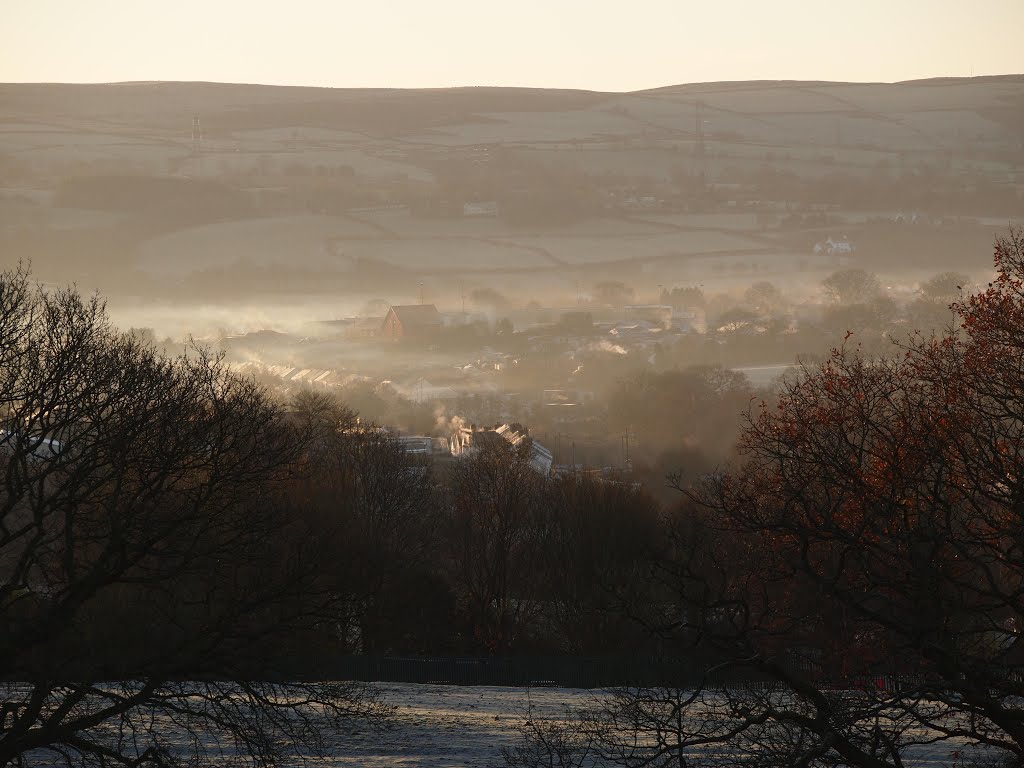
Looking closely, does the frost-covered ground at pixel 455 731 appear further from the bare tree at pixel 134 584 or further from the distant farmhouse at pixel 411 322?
the distant farmhouse at pixel 411 322

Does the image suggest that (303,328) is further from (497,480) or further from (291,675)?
(291,675)

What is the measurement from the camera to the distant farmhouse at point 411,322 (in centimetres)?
11156

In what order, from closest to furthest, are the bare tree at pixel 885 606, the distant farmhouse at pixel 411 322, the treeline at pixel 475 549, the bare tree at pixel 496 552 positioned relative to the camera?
1. the bare tree at pixel 885 606
2. the treeline at pixel 475 549
3. the bare tree at pixel 496 552
4. the distant farmhouse at pixel 411 322

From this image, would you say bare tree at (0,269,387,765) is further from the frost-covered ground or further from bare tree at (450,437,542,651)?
bare tree at (450,437,542,651)

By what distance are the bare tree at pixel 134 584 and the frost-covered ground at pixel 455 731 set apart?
1.85 ft

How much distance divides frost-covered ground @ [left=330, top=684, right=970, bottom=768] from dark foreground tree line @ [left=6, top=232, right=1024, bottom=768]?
530mm

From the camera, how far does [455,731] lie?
19.2m

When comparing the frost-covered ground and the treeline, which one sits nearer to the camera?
the frost-covered ground

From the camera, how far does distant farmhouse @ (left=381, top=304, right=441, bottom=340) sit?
112 metres

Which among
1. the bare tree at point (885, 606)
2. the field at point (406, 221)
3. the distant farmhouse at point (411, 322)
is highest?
the field at point (406, 221)

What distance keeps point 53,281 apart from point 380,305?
103ft

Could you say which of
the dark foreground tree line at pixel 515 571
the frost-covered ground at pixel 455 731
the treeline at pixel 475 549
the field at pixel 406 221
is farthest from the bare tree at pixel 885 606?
the field at pixel 406 221

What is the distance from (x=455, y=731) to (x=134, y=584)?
5.04 metres

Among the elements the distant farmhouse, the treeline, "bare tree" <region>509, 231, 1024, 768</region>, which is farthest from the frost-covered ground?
the distant farmhouse
